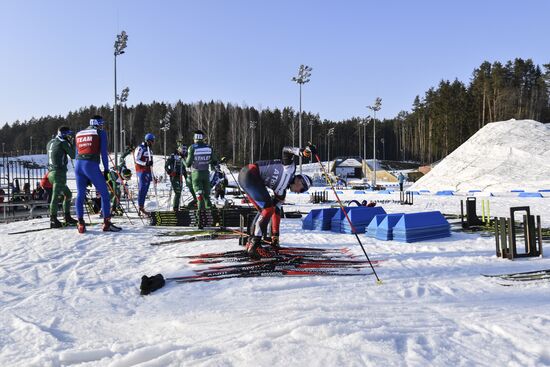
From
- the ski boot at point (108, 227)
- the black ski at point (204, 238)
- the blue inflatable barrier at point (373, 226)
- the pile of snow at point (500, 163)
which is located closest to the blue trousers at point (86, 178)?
the ski boot at point (108, 227)

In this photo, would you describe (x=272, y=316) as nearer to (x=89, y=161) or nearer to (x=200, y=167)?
(x=89, y=161)

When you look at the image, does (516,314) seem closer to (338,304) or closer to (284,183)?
(338,304)

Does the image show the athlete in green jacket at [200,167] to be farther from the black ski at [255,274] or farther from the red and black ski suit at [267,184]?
the black ski at [255,274]

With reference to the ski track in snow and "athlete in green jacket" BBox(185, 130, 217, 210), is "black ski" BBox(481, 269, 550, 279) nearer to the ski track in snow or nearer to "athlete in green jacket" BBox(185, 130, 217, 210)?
the ski track in snow

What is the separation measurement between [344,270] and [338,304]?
4.96 feet

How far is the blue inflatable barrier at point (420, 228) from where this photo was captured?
731cm

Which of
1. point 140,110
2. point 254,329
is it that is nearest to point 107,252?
point 254,329

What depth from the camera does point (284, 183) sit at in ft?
20.4

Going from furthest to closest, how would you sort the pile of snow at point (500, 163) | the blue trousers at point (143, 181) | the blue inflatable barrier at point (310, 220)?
the pile of snow at point (500, 163)
the blue trousers at point (143, 181)
the blue inflatable barrier at point (310, 220)

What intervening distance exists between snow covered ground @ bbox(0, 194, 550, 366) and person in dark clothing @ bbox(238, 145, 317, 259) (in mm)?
1276

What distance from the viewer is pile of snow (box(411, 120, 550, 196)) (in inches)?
1222

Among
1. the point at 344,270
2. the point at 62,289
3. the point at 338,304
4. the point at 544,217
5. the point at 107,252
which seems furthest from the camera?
the point at 544,217

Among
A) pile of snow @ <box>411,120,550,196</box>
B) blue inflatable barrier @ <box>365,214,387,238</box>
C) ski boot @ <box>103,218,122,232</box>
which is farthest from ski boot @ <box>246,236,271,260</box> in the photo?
pile of snow @ <box>411,120,550,196</box>

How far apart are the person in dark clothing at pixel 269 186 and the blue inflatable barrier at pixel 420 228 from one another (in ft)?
7.35
